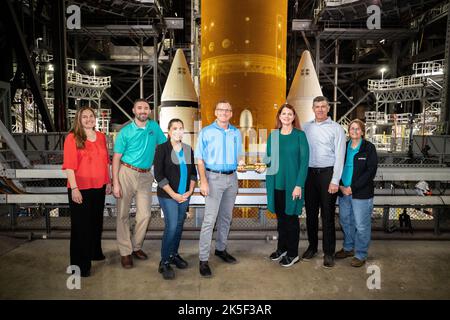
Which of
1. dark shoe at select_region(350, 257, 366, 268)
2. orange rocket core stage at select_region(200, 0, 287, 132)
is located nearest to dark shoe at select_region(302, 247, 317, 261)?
dark shoe at select_region(350, 257, 366, 268)

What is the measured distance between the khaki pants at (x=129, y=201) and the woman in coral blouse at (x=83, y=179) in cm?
29

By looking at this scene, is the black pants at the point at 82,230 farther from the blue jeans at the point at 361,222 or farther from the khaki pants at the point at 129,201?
the blue jeans at the point at 361,222

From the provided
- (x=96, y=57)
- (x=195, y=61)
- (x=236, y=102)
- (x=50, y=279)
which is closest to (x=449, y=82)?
(x=195, y=61)

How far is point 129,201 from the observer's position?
415 centimetres

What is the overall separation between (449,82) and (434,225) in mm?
17621

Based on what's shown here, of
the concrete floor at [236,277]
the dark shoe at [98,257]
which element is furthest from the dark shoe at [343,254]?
the dark shoe at [98,257]

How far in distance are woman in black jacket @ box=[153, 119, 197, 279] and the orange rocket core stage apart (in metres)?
4.43

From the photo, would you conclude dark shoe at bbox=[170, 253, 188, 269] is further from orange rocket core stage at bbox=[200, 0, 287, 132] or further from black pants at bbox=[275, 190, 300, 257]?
orange rocket core stage at bbox=[200, 0, 287, 132]

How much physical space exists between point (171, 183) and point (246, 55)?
5116mm

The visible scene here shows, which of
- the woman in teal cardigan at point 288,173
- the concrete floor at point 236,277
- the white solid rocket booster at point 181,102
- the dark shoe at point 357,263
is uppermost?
the white solid rocket booster at point 181,102

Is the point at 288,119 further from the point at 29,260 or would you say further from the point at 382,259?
the point at 29,260

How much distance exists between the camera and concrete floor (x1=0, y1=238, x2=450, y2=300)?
3.39 meters

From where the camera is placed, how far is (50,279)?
372cm

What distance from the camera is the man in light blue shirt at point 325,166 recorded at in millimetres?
3992
